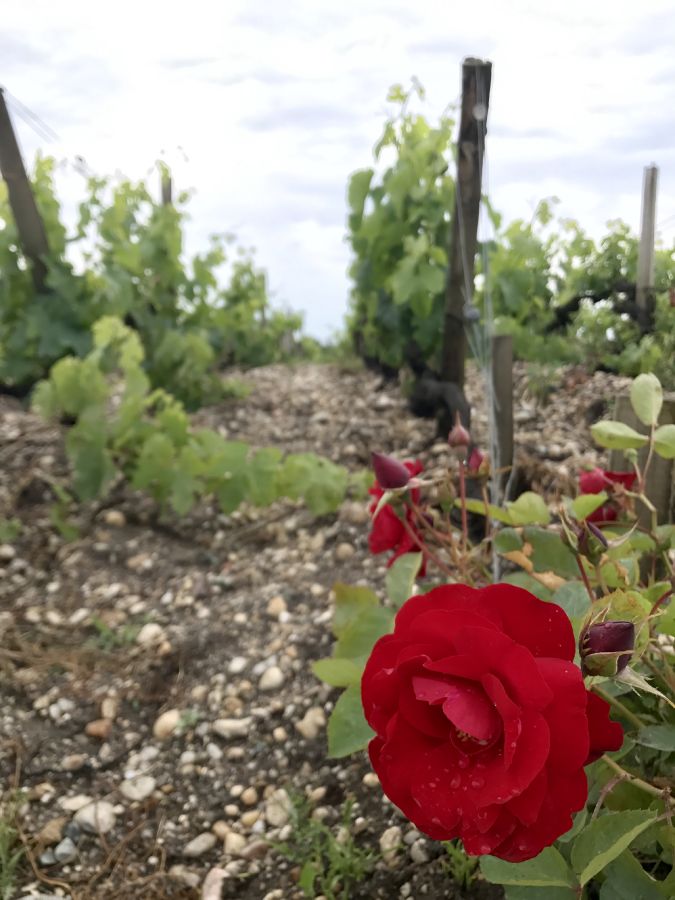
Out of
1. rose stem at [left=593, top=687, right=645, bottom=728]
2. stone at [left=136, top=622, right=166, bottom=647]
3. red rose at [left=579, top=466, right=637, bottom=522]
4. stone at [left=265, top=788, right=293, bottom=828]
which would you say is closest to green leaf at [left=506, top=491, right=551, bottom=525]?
red rose at [left=579, top=466, right=637, bottom=522]

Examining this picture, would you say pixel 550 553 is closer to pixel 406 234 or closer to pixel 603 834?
pixel 603 834

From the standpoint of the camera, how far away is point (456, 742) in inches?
30.0

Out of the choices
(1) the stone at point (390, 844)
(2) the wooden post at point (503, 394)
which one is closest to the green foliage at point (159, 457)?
(2) the wooden post at point (503, 394)

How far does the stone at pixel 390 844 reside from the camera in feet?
5.05

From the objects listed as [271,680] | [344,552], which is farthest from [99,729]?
[344,552]

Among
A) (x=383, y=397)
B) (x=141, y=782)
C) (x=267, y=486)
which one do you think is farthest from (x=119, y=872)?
(x=383, y=397)

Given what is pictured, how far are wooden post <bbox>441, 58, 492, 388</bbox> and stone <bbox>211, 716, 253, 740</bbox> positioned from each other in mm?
1633

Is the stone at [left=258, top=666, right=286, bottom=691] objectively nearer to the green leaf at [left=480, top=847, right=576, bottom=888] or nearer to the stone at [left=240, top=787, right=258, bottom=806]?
the stone at [left=240, top=787, right=258, bottom=806]

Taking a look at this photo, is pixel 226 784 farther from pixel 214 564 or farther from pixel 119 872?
pixel 214 564

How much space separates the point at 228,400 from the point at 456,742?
409 centimetres

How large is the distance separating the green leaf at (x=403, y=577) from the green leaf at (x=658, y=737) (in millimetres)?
443

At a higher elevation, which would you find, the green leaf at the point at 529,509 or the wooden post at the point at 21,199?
the wooden post at the point at 21,199

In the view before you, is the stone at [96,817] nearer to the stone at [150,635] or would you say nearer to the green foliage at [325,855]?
the green foliage at [325,855]

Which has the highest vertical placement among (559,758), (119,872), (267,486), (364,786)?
(559,758)
